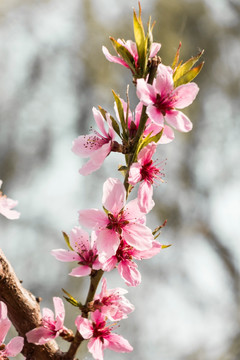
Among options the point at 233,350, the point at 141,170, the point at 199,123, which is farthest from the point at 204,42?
the point at 141,170

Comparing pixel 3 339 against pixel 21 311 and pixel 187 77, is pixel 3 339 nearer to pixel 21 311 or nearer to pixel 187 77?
pixel 21 311

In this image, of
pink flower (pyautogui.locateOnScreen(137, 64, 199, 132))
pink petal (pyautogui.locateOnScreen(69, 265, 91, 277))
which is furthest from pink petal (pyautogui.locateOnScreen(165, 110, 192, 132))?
pink petal (pyautogui.locateOnScreen(69, 265, 91, 277))

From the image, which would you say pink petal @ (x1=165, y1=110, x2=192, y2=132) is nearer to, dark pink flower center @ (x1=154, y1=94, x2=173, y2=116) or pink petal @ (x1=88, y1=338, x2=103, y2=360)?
dark pink flower center @ (x1=154, y1=94, x2=173, y2=116)

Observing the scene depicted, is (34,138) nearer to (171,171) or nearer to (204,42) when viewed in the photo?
(171,171)

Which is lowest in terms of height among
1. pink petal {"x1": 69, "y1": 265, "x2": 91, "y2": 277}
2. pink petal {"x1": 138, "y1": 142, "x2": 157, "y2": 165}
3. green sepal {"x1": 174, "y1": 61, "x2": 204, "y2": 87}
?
pink petal {"x1": 69, "y1": 265, "x2": 91, "y2": 277}

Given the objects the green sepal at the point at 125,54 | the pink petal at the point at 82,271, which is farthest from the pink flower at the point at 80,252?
the green sepal at the point at 125,54

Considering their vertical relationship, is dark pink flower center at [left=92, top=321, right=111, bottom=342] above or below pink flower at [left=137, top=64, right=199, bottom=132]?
below
